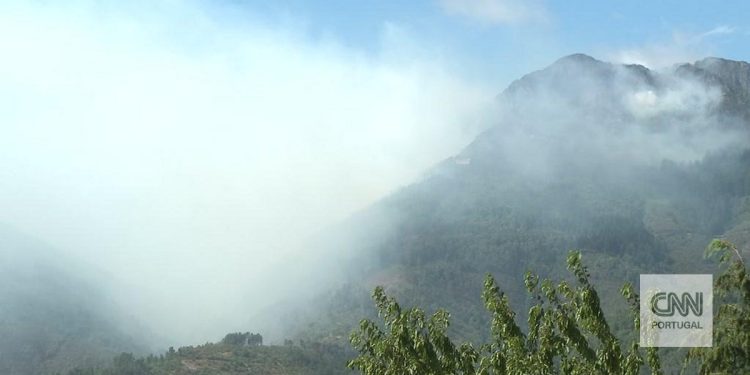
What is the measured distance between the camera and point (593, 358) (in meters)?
21.6

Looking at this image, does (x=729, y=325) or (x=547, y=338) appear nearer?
(x=729, y=325)

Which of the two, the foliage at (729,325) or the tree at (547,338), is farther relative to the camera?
the tree at (547,338)

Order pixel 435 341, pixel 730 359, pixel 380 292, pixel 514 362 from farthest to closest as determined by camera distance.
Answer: pixel 380 292, pixel 435 341, pixel 514 362, pixel 730 359

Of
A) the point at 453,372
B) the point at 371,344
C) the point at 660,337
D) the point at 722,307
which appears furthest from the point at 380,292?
the point at 722,307

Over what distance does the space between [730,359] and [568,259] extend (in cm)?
501

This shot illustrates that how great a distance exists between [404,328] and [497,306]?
2.85 meters

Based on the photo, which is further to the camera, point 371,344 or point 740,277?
point 371,344

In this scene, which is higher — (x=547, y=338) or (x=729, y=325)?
(x=729, y=325)

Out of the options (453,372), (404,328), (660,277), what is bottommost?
(453,372)

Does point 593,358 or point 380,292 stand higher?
point 380,292

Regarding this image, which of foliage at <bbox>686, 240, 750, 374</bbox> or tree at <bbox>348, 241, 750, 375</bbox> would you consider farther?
tree at <bbox>348, 241, 750, 375</bbox>

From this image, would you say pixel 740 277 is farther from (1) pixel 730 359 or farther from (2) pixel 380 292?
(2) pixel 380 292

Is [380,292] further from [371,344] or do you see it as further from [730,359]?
[730,359]

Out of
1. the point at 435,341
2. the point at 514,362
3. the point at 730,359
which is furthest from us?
the point at 435,341
